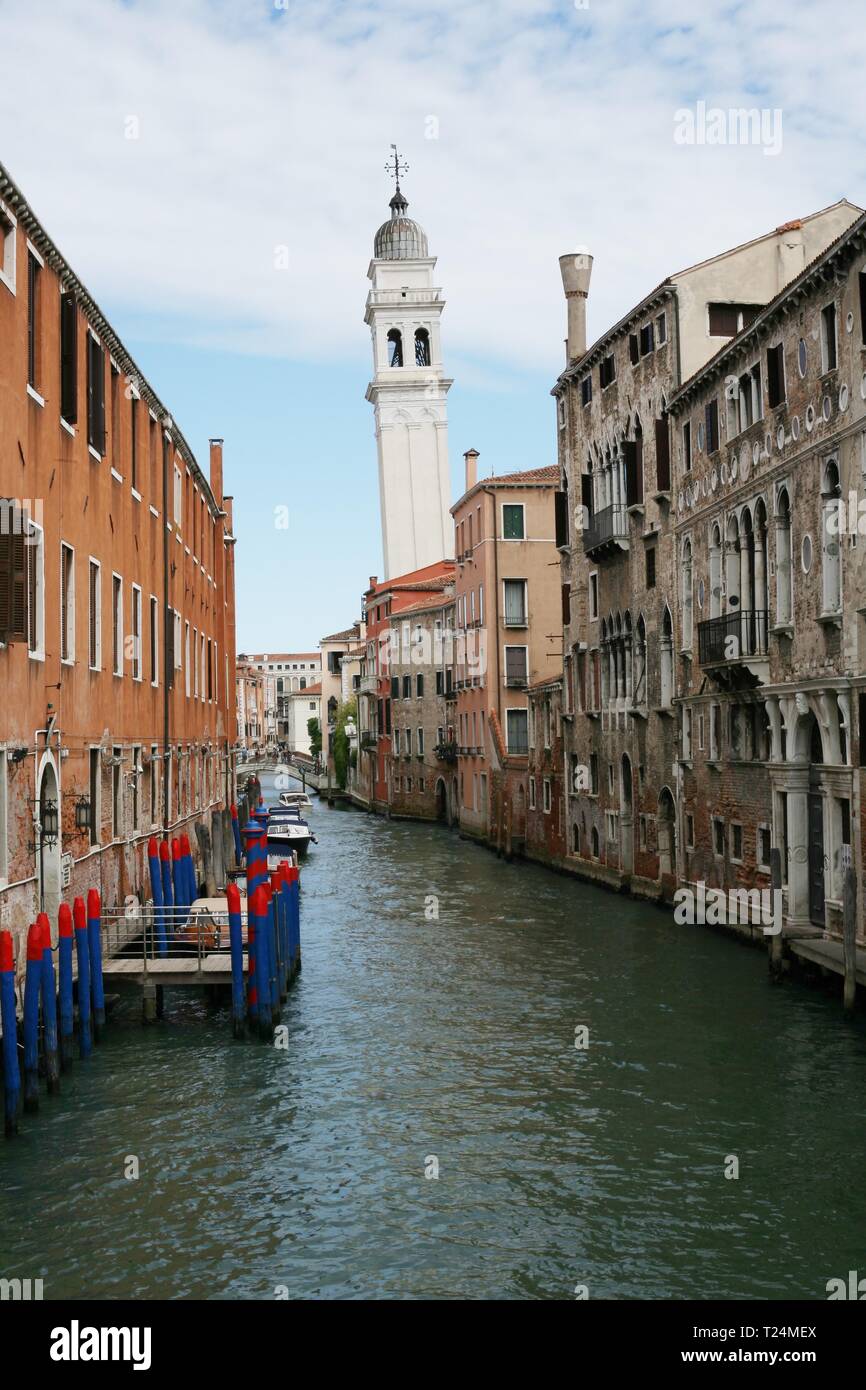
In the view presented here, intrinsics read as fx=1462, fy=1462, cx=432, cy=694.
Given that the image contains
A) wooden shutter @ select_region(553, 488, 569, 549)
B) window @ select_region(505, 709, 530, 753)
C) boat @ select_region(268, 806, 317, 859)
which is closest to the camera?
wooden shutter @ select_region(553, 488, 569, 549)

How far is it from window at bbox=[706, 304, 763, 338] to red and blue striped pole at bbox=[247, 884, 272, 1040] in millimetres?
14544

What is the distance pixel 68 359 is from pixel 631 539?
14910mm

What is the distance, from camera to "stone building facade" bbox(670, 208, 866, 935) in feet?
58.6

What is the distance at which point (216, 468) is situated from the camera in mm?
43219

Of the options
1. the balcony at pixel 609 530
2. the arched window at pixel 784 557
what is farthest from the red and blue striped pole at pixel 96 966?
the balcony at pixel 609 530

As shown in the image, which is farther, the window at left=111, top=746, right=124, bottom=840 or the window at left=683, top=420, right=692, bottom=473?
the window at left=683, top=420, right=692, bottom=473

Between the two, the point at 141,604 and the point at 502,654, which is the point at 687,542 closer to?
the point at 141,604

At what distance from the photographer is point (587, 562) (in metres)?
32.2

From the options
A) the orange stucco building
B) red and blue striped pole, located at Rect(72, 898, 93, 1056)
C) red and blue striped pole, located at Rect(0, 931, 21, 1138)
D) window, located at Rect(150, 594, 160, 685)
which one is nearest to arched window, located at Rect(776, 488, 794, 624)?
the orange stucco building

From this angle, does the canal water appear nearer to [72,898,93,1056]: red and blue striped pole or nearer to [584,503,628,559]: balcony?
[72,898,93,1056]: red and blue striped pole

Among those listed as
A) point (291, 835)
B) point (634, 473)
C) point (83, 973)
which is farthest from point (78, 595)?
point (291, 835)
